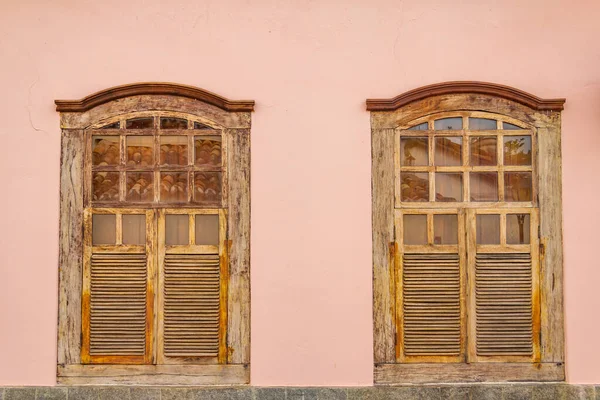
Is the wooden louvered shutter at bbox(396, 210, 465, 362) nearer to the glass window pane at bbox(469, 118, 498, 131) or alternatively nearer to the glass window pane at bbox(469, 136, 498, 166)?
the glass window pane at bbox(469, 136, 498, 166)

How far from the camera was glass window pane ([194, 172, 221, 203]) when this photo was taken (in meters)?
6.68

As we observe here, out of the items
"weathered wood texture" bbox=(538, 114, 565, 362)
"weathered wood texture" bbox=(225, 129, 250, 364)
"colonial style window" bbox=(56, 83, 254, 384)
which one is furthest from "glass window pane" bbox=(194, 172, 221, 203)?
"weathered wood texture" bbox=(538, 114, 565, 362)

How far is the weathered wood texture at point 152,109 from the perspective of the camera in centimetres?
666

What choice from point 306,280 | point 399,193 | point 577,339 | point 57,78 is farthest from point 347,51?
point 577,339

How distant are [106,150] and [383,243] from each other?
2516 millimetres

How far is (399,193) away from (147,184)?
2.16 m

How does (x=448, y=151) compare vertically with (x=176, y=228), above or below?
above

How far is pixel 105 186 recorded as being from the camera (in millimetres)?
6715

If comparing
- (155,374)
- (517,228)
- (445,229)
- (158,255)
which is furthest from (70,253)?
(517,228)

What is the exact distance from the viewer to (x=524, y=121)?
6.67 meters

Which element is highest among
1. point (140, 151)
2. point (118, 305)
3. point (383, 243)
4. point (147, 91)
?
point (147, 91)

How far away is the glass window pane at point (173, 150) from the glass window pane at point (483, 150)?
2467mm

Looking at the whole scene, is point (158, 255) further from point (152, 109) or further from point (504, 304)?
point (504, 304)

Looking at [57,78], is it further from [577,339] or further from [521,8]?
[577,339]
